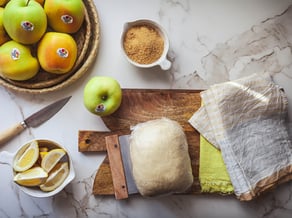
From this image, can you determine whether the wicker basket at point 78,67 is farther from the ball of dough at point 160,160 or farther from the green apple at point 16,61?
the ball of dough at point 160,160

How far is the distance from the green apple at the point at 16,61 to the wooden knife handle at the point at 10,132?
101 mm

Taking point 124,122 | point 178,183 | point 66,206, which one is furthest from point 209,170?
point 66,206

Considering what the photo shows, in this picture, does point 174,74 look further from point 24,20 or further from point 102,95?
point 24,20

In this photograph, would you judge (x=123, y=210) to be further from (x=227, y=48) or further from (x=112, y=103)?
(x=227, y=48)

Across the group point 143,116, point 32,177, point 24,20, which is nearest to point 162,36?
point 143,116

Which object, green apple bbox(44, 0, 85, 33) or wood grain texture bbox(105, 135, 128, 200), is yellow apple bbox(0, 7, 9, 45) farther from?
wood grain texture bbox(105, 135, 128, 200)

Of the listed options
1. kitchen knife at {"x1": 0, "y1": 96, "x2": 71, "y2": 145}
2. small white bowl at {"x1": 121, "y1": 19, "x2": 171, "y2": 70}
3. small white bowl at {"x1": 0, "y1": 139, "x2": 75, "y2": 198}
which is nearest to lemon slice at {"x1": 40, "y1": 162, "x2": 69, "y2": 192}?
small white bowl at {"x1": 0, "y1": 139, "x2": 75, "y2": 198}

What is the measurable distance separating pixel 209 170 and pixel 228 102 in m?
0.15

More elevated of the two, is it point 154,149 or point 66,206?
point 154,149

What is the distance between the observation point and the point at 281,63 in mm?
974

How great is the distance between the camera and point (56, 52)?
34.1 inches

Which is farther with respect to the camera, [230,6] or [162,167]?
[230,6]

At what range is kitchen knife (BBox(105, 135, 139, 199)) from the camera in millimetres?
914

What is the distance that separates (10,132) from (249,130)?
0.50 meters
